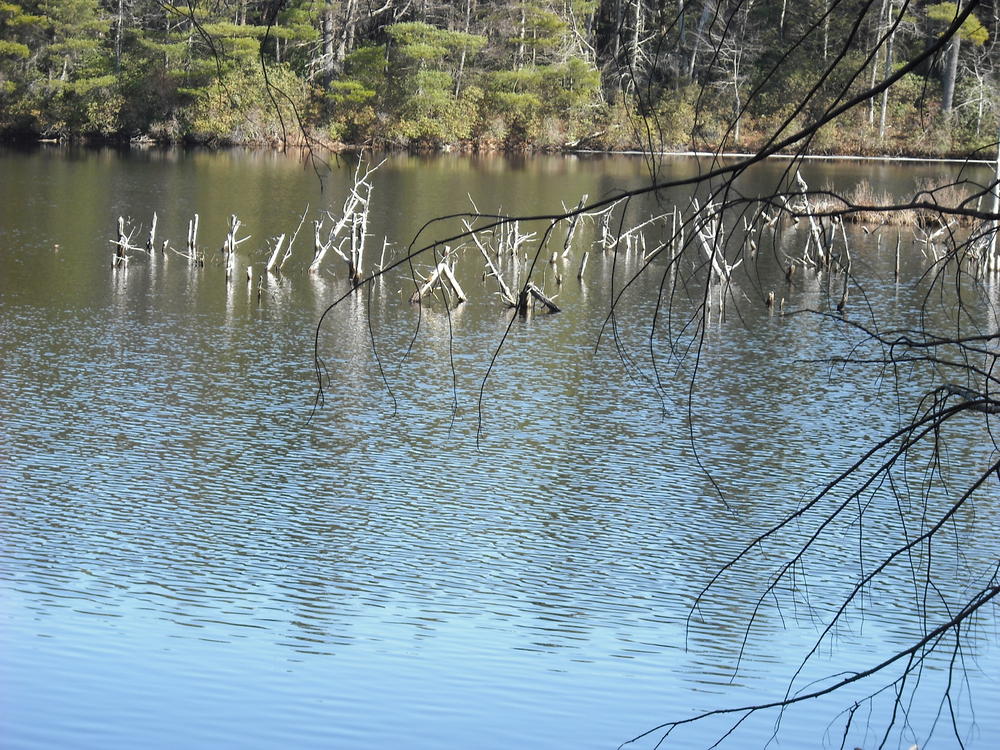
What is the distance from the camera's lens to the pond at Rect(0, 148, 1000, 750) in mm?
6887

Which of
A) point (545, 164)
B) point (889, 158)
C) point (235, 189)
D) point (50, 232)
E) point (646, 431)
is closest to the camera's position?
point (646, 431)

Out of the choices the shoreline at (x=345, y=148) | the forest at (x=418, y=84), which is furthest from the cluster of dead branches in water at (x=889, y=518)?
the shoreline at (x=345, y=148)

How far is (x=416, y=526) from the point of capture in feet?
32.9

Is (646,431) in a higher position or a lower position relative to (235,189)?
lower

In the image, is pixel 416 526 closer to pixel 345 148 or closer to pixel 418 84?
pixel 345 148

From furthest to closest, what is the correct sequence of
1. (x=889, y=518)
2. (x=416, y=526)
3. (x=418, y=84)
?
(x=418, y=84), (x=889, y=518), (x=416, y=526)

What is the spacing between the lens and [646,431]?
1331 cm

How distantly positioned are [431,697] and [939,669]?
310 cm

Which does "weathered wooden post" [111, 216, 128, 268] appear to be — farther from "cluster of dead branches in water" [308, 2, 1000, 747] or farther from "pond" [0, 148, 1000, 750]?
"cluster of dead branches in water" [308, 2, 1000, 747]

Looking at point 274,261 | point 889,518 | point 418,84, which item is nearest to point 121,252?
point 274,261

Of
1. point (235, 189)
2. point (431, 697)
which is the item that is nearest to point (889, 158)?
point (235, 189)

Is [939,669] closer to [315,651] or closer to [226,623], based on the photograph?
[315,651]

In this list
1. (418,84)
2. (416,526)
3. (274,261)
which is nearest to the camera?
(416,526)

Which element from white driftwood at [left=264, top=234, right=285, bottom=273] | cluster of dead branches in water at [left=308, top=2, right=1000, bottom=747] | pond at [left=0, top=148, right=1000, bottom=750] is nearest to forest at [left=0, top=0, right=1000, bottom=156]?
white driftwood at [left=264, top=234, right=285, bottom=273]
